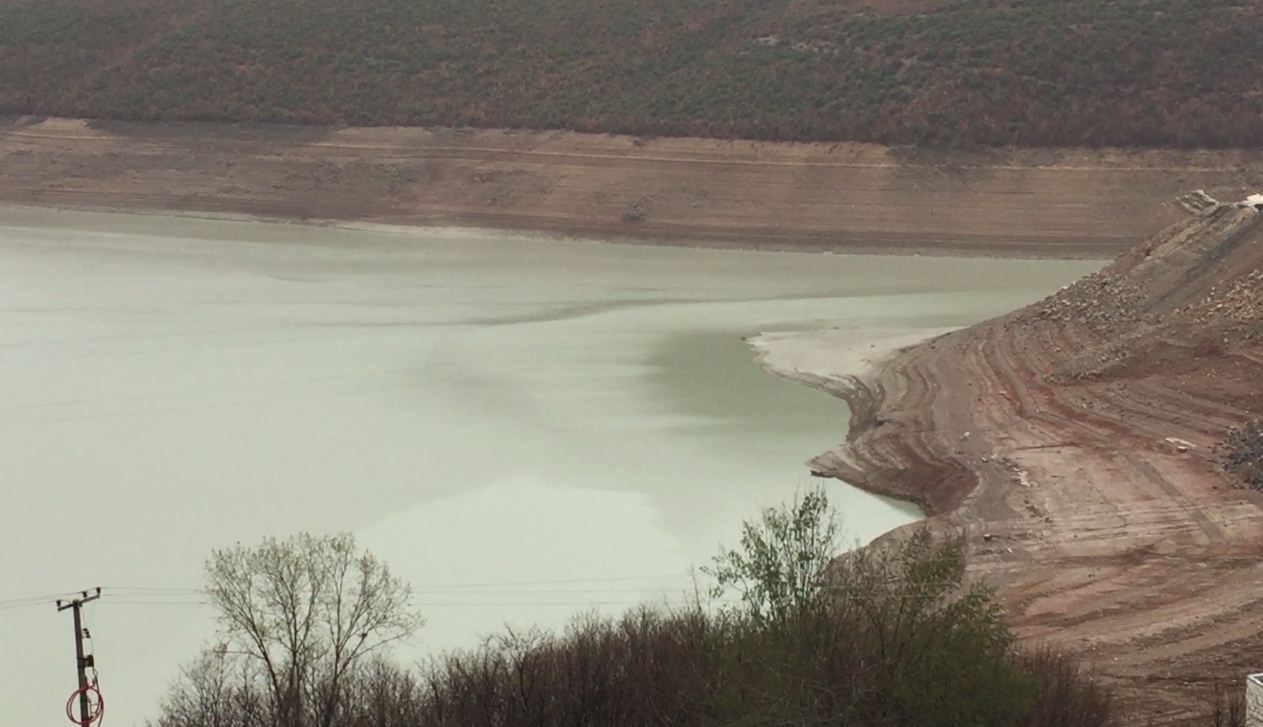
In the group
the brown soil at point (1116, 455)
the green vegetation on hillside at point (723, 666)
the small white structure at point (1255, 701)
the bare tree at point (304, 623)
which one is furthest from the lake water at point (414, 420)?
the small white structure at point (1255, 701)

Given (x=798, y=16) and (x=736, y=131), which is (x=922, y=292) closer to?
(x=736, y=131)

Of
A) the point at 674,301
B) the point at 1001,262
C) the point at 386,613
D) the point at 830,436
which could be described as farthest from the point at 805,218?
the point at 386,613

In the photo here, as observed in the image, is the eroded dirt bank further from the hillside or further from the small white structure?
the small white structure

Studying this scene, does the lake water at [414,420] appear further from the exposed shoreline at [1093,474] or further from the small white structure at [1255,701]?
the small white structure at [1255,701]

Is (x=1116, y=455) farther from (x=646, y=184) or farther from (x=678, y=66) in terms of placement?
(x=678, y=66)

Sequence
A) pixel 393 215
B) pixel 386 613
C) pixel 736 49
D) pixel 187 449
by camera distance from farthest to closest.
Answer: pixel 736 49 < pixel 393 215 < pixel 187 449 < pixel 386 613

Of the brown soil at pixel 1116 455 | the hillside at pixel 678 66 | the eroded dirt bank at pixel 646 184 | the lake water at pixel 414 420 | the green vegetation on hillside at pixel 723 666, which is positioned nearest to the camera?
the green vegetation on hillside at pixel 723 666
